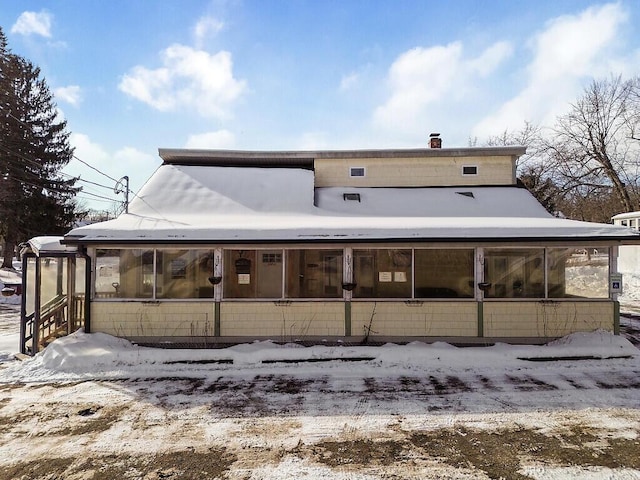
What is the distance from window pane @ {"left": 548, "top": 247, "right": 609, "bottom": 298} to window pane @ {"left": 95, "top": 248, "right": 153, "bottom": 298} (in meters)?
8.91

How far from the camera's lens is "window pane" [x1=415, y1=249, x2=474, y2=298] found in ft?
27.6

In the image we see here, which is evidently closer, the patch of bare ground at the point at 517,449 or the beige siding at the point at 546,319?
the patch of bare ground at the point at 517,449

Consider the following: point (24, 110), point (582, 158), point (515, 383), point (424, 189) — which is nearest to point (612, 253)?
point (515, 383)

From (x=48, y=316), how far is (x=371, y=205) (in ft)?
28.7

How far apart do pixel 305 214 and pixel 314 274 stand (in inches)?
89.4

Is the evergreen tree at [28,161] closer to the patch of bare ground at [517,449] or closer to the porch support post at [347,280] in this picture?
the porch support post at [347,280]

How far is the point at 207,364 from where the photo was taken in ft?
24.6

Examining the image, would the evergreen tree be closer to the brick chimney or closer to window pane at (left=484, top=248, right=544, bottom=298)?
the brick chimney

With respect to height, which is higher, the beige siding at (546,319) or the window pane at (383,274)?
the window pane at (383,274)

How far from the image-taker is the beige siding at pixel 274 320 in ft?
27.3

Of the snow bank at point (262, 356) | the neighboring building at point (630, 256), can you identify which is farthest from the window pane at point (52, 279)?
the neighboring building at point (630, 256)

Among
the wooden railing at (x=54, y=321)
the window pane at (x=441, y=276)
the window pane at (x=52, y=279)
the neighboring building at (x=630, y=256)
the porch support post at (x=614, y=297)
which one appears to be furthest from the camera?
the neighboring building at (x=630, y=256)

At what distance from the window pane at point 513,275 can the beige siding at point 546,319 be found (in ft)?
0.80

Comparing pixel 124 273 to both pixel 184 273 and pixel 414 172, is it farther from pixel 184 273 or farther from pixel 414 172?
pixel 414 172
